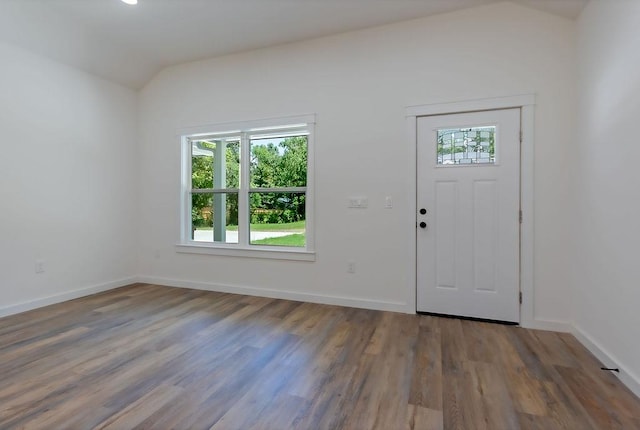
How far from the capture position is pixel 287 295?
3.85 meters

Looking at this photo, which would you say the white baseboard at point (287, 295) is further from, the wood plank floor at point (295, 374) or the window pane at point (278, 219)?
the window pane at point (278, 219)

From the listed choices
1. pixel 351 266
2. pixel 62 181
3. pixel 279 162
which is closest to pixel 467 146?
pixel 351 266

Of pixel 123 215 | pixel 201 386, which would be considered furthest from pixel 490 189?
pixel 123 215

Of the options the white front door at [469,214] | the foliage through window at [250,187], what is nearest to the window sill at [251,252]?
the foliage through window at [250,187]

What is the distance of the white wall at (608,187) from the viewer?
200 centimetres

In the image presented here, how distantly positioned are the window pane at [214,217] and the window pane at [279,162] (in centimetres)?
51

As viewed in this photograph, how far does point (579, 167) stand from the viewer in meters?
2.73

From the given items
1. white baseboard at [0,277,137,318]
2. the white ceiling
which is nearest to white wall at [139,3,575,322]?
the white ceiling

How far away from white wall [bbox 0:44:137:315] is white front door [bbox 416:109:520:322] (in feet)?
13.4

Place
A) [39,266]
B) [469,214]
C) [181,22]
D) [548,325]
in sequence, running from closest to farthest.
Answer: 1. [548,325]
2. [469,214]
3. [181,22]
4. [39,266]

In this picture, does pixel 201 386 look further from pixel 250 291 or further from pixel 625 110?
pixel 625 110

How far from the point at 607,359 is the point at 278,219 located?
3330 millimetres

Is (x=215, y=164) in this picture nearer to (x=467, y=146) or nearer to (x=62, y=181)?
(x=62, y=181)

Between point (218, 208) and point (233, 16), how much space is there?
238 centimetres
